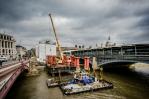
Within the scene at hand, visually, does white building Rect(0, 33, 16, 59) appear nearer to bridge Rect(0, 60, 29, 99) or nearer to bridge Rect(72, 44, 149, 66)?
bridge Rect(72, 44, 149, 66)

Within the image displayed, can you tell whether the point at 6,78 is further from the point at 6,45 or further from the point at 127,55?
the point at 6,45

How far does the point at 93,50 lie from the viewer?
91.8m

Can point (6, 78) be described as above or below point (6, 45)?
below

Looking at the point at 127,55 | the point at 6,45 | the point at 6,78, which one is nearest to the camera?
the point at 6,78

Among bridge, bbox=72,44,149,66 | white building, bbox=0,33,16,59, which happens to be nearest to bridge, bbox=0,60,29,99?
bridge, bbox=72,44,149,66

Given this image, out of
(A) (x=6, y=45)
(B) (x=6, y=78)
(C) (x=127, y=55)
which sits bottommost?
(B) (x=6, y=78)

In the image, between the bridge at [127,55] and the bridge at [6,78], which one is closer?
the bridge at [6,78]

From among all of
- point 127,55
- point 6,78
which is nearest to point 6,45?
point 127,55

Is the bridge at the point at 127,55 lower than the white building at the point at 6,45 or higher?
lower

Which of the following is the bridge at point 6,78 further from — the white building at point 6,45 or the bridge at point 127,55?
the white building at point 6,45

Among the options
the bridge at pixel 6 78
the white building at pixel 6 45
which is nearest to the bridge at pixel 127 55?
the bridge at pixel 6 78

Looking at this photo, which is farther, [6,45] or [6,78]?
[6,45]

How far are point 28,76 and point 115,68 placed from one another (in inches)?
1946

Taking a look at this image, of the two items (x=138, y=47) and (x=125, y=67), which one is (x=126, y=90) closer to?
(x=138, y=47)
